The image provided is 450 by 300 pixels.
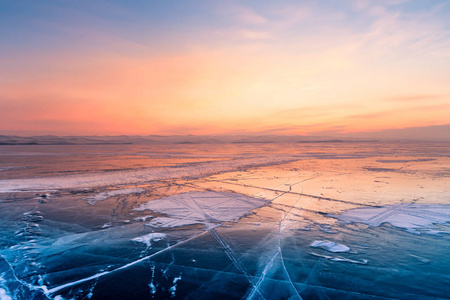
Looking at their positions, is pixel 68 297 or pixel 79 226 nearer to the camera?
pixel 68 297

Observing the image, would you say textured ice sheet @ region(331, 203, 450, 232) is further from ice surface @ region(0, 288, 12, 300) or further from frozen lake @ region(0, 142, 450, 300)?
ice surface @ region(0, 288, 12, 300)

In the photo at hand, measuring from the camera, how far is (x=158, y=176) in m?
11.1

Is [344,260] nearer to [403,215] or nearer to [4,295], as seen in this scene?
[403,215]

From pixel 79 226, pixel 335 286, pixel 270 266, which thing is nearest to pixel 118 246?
pixel 79 226

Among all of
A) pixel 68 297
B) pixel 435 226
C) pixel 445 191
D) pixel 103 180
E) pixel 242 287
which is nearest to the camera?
pixel 68 297

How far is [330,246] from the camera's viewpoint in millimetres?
4125

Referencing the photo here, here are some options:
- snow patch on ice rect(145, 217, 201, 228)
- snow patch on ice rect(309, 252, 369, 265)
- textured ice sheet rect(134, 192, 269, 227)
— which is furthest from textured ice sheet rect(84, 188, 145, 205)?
snow patch on ice rect(309, 252, 369, 265)

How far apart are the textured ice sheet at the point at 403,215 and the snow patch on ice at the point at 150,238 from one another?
3.80 m

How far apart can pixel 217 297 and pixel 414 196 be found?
286 inches

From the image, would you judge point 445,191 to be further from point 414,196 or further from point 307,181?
point 307,181

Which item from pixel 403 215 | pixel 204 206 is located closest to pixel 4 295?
pixel 204 206

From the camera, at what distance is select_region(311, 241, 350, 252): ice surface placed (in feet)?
13.2

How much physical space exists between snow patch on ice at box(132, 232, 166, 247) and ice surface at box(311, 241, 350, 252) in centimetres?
265

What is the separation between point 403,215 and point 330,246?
275cm
